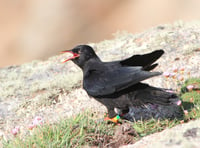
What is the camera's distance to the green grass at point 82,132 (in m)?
5.39

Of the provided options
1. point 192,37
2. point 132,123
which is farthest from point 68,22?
point 132,123

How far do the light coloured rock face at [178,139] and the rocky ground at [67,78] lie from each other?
7.80 ft

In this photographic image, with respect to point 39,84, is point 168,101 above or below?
below

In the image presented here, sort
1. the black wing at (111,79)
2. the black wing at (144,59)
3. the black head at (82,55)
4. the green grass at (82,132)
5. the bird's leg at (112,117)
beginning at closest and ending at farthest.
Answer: the green grass at (82,132) → the black wing at (111,79) → the black wing at (144,59) → the bird's leg at (112,117) → the black head at (82,55)

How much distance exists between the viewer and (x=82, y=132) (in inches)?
219

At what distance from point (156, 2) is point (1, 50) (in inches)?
408

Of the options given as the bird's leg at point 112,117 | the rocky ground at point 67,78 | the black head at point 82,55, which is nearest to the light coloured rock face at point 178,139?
the bird's leg at point 112,117

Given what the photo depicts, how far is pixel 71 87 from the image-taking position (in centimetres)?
825

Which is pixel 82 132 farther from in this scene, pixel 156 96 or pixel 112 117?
pixel 156 96

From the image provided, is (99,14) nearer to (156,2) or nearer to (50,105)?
(156,2)

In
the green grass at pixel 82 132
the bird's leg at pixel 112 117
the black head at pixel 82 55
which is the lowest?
the green grass at pixel 82 132

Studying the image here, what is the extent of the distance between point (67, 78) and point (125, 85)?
2972 millimetres

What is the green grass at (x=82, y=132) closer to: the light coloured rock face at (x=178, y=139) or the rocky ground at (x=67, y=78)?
the light coloured rock face at (x=178, y=139)

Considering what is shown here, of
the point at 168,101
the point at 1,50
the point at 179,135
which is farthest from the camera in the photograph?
the point at 1,50
